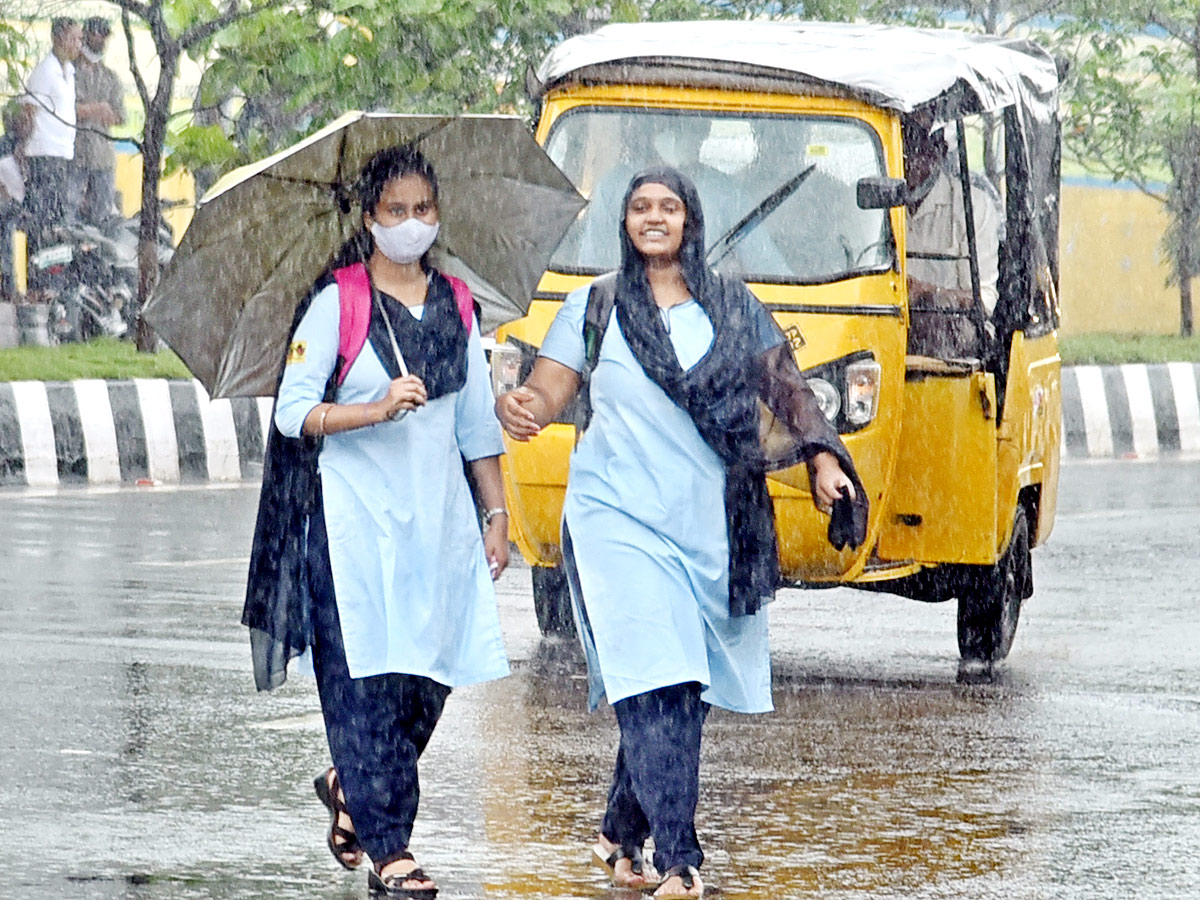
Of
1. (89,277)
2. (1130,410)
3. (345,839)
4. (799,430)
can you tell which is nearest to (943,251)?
(799,430)

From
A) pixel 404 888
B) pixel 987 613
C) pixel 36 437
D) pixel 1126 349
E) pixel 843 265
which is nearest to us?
pixel 404 888

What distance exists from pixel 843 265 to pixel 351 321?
3902 millimetres

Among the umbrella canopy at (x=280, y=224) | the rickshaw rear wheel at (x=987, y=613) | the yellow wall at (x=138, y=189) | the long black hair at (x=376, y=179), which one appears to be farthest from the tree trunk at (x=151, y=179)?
the long black hair at (x=376, y=179)

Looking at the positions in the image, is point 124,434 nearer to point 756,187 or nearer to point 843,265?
point 756,187

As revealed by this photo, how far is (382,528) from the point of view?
605cm

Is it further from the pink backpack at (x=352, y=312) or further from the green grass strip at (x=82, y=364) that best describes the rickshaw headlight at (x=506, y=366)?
the green grass strip at (x=82, y=364)

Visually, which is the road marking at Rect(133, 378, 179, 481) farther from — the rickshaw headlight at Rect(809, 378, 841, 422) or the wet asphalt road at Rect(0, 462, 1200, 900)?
the rickshaw headlight at Rect(809, 378, 841, 422)

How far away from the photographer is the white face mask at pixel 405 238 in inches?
241

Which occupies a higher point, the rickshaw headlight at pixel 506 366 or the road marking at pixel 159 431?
the rickshaw headlight at pixel 506 366

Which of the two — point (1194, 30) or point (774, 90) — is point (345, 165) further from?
point (1194, 30)

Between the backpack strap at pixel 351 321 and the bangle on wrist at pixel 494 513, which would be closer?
the backpack strap at pixel 351 321

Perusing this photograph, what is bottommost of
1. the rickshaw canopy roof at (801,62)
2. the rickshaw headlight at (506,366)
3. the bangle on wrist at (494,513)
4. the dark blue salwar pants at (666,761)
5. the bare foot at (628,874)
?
the bare foot at (628,874)

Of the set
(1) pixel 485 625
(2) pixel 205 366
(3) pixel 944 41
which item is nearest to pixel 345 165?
(2) pixel 205 366

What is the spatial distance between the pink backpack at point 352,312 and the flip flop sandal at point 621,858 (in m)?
1.22
